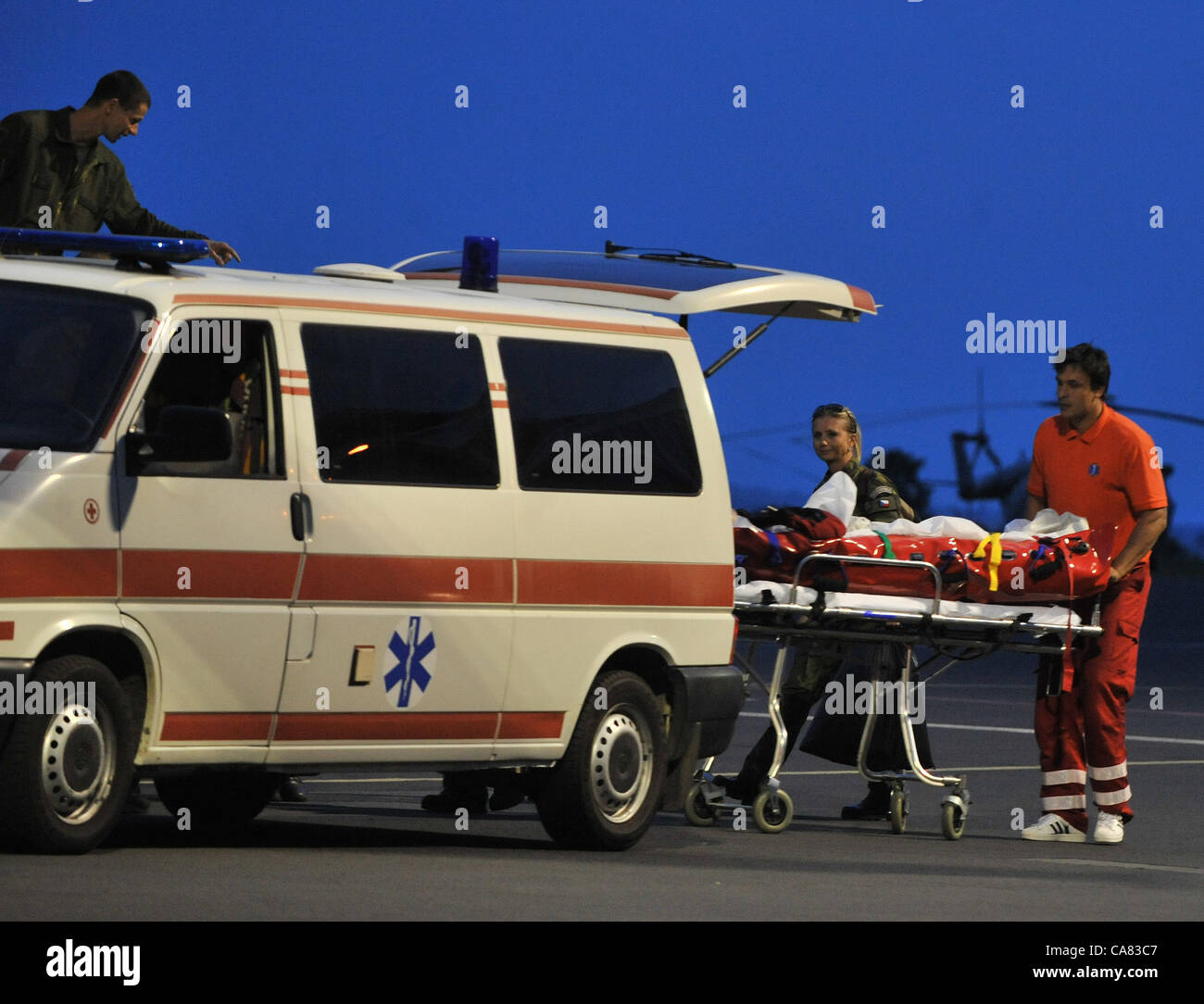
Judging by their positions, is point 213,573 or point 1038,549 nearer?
point 213,573

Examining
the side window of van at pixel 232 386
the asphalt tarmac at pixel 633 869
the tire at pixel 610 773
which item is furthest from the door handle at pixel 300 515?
the tire at pixel 610 773

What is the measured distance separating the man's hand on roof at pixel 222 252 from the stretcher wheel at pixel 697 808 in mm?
3804

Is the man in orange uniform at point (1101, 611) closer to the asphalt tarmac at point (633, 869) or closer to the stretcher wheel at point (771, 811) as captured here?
the asphalt tarmac at point (633, 869)

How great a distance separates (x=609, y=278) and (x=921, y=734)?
10.1 feet

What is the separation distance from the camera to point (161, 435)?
9617 millimetres

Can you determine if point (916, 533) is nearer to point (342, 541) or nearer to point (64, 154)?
point (342, 541)

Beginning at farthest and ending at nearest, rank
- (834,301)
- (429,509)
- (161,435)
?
(834,301), (429,509), (161,435)

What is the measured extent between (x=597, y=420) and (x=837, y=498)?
2.00 m

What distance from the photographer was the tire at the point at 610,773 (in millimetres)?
11398

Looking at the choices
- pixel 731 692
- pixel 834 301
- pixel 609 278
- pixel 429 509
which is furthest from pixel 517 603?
pixel 834 301

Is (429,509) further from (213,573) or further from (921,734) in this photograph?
(921,734)

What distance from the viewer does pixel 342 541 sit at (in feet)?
33.8

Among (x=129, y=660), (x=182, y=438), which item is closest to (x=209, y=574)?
(x=129, y=660)
